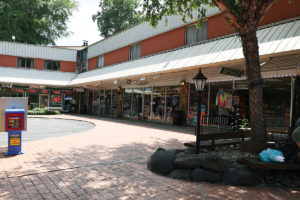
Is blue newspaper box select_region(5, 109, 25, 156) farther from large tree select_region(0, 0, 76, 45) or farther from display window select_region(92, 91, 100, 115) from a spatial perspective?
large tree select_region(0, 0, 76, 45)

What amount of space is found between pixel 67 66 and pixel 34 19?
11.8m

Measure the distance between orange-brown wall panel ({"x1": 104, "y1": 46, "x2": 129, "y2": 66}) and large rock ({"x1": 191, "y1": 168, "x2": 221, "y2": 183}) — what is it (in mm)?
16021

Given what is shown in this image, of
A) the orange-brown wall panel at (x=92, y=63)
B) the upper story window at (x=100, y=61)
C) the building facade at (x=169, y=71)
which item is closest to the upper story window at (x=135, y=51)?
the building facade at (x=169, y=71)

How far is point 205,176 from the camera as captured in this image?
4.39 metres

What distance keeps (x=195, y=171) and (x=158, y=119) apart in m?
11.7

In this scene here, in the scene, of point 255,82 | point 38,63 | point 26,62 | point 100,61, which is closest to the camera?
point 255,82

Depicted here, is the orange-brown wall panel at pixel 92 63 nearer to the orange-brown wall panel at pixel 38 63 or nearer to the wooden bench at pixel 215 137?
the orange-brown wall panel at pixel 38 63

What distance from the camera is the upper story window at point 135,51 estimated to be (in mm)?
18188

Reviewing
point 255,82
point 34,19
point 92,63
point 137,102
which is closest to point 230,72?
point 255,82

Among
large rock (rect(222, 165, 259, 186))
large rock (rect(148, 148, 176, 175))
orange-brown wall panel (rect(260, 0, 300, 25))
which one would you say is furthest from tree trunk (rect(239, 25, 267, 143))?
orange-brown wall panel (rect(260, 0, 300, 25))

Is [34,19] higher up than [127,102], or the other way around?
[34,19]

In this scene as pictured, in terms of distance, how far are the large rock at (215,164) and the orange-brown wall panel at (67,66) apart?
1050 inches

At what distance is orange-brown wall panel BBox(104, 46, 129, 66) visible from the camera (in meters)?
19.7

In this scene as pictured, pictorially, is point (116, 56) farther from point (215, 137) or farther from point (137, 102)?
point (215, 137)
